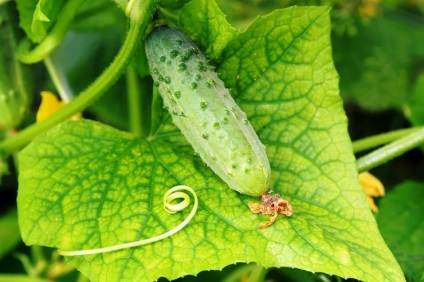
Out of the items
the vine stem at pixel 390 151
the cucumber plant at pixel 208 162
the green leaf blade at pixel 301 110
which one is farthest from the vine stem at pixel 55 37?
the vine stem at pixel 390 151

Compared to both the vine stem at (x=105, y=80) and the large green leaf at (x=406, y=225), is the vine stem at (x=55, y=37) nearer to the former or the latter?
the vine stem at (x=105, y=80)

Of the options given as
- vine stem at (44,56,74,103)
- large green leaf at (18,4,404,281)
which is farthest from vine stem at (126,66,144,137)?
large green leaf at (18,4,404,281)

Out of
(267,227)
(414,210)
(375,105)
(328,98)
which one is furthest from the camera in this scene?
(375,105)

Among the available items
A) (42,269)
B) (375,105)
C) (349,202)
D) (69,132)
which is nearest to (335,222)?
(349,202)

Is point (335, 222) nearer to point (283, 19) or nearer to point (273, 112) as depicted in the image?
point (273, 112)

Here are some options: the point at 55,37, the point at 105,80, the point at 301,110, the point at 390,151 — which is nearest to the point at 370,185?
the point at 390,151

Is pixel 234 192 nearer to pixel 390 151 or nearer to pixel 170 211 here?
pixel 170 211
